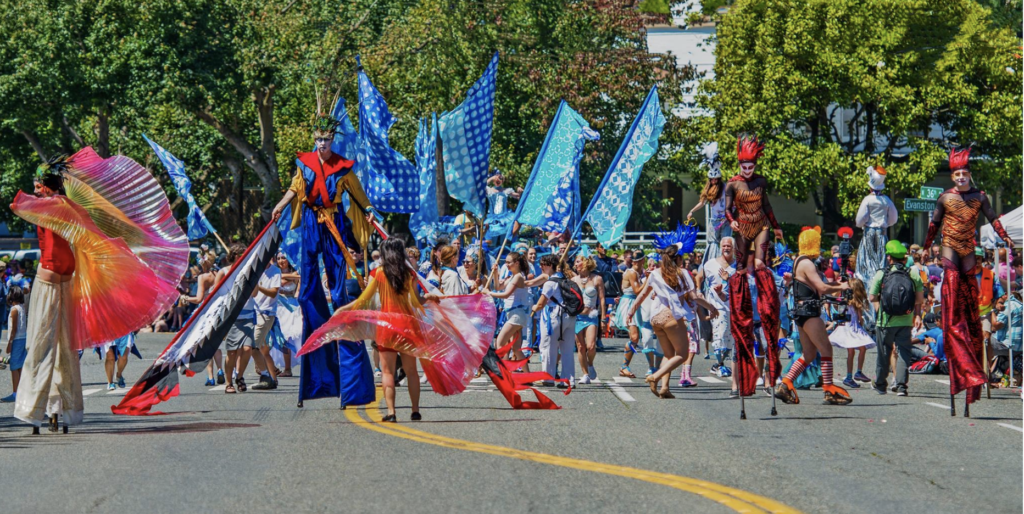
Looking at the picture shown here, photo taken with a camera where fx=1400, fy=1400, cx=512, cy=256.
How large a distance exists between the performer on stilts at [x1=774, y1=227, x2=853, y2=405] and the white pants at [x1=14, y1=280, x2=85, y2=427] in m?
6.40

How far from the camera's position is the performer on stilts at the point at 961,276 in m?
12.1

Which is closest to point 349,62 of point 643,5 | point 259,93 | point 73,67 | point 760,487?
point 259,93

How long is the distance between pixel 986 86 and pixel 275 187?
20.7m

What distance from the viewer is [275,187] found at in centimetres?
3822

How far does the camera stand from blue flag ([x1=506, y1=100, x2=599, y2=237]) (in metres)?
17.9

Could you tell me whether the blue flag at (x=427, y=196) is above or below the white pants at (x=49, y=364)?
above

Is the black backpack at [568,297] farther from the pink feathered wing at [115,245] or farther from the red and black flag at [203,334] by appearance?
the pink feathered wing at [115,245]

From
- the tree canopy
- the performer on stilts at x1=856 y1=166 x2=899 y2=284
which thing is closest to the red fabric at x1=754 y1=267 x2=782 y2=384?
the performer on stilts at x1=856 y1=166 x2=899 y2=284

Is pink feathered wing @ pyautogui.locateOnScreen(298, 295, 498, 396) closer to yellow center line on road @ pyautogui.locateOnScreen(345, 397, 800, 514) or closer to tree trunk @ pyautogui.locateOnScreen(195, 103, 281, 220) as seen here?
yellow center line on road @ pyautogui.locateOnScreen(345, 397, 800, 514)

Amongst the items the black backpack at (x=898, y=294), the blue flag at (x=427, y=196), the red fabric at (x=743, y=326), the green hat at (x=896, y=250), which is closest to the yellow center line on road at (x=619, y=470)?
the red fabric at (x=743, y=326)

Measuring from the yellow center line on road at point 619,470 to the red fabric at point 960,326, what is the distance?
4589mm

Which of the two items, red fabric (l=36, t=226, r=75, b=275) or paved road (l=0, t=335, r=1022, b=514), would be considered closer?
paved road (l=0, t=335, r=1022, b=514)

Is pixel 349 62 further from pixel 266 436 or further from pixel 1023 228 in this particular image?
pixel 266 436

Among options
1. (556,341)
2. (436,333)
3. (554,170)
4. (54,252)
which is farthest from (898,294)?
(54,252)
